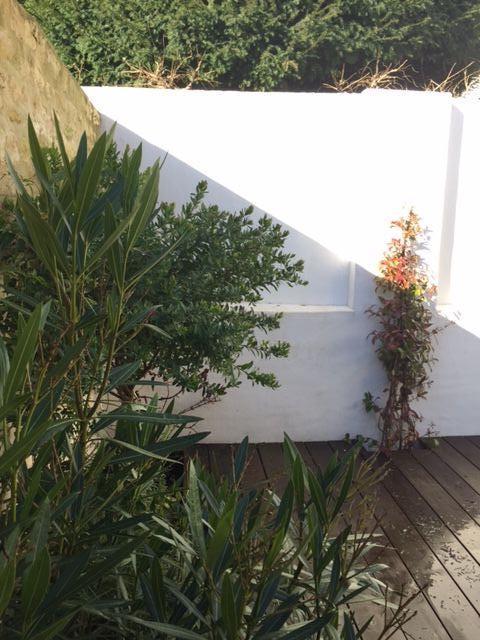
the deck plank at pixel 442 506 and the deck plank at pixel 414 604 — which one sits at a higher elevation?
the deck plank at pixel 442 506

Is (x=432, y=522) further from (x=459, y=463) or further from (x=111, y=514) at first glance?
(x=111, y=514)

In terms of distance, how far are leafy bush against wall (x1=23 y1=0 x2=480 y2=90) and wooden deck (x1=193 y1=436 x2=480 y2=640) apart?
3656 mm

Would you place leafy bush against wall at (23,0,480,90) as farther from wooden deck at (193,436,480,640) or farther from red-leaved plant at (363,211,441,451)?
wooden deck at (193,436,480,640)

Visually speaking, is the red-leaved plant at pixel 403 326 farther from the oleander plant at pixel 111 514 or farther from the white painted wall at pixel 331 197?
the oleander plant at pixel 111 514

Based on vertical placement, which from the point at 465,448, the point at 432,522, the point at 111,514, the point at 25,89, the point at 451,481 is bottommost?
the point at 432,522

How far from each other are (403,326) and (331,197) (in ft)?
2.93

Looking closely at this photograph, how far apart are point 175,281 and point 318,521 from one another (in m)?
1.23

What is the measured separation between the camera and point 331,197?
15.0 feet

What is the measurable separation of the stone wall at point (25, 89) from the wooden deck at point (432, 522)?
1277 mm

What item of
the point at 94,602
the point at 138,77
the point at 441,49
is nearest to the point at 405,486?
the point at 94,602

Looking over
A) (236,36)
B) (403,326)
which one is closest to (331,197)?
(403,326)

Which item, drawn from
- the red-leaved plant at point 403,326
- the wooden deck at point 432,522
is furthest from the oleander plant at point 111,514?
the red-leaved plant at point 403,326

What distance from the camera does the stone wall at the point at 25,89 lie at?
257 centimetres

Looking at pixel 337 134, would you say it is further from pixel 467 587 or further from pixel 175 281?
pixel 467 587
